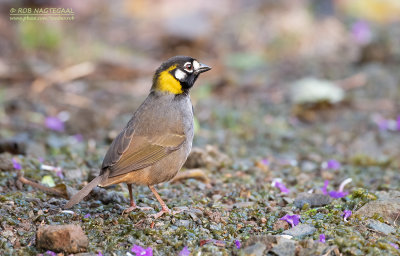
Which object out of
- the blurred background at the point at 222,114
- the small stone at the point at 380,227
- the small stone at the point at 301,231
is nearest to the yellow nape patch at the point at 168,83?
the blurred background at the point at 222,114

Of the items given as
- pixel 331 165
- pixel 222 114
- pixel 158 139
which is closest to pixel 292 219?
pixel 158 139

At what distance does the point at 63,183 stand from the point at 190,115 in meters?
1.22

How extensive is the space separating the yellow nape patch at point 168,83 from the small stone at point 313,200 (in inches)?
56.1

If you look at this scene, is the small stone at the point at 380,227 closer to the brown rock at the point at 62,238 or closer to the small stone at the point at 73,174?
the brown rock at the point at 62,238

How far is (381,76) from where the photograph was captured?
8.55 m

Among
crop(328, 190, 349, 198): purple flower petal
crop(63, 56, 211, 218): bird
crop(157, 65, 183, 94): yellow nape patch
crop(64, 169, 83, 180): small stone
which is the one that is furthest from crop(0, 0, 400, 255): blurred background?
crop(157, 65, 183, 94): yellow nape patch

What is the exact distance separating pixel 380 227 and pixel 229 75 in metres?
5.63

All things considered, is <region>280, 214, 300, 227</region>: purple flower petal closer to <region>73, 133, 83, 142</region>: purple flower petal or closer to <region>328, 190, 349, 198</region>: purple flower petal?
<region>328, 190, 349, 198</region>: purple flower petal

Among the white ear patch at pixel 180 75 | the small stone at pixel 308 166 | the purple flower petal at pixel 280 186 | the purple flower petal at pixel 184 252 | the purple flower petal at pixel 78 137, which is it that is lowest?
the small stone at pixel 308 166

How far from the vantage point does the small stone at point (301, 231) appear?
377 cm

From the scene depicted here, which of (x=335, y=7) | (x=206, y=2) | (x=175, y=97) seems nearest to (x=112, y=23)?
(x=206, y=2)

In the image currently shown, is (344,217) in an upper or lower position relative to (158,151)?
lower

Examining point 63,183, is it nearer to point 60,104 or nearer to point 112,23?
point 60,104

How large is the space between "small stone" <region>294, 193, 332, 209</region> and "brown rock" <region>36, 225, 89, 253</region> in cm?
190
